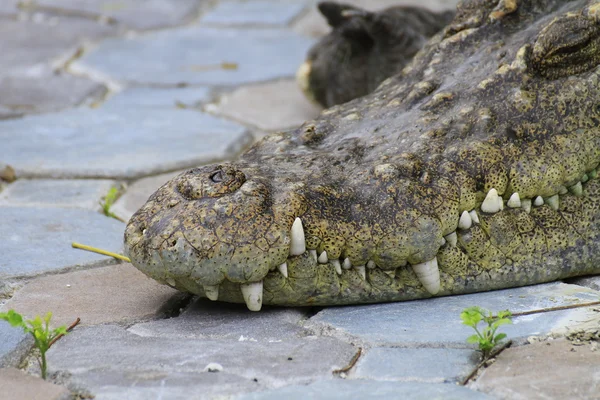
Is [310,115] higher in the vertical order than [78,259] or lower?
higher

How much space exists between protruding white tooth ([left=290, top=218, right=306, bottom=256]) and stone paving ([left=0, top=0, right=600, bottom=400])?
0.73ft

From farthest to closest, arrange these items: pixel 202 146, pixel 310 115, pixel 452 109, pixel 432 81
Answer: pixel 310 115
pixel 202 146
pixel 432 81
pixel 452 109

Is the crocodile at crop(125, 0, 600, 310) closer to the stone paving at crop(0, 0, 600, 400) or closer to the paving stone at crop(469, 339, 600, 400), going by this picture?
the stone paving at crop(0, 0, 600, 400)

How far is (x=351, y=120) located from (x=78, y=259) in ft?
3.38

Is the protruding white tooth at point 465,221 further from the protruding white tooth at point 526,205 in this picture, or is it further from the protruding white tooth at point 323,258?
the protruding white tooth at point 323,258

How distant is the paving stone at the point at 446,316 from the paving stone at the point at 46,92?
10.1 feet

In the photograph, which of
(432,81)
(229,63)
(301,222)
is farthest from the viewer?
(229,63)

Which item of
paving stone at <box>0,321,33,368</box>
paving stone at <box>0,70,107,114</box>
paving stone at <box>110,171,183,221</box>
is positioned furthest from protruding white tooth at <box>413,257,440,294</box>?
paving stone at <box>0,70,107,114</box>

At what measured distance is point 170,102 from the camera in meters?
5.12

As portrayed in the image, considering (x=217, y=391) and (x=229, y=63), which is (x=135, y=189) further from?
(x=229, y=63)

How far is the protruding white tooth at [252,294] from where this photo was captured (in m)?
2.28

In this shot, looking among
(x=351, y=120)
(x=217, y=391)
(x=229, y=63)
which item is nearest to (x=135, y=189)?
(x=351, y=120)

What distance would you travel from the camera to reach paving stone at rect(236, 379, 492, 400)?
191cm

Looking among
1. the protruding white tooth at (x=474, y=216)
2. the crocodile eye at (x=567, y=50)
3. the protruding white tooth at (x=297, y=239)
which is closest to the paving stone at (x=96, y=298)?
the protruding white tooth at (x=297, y=239)
